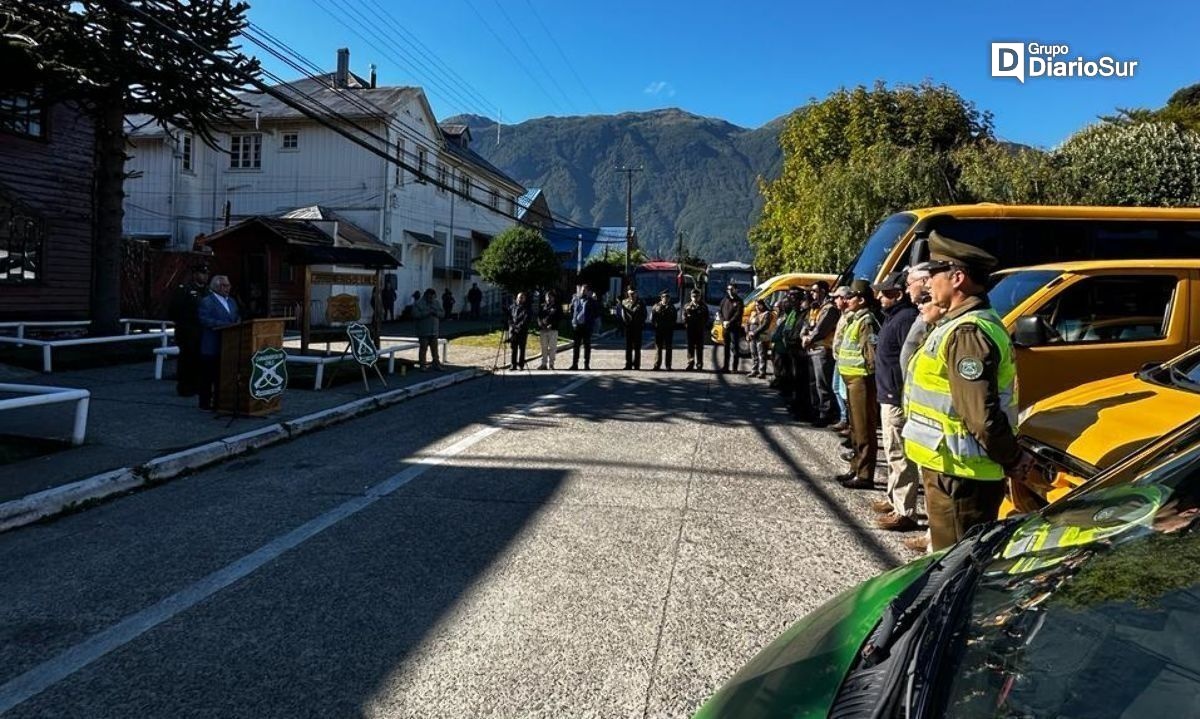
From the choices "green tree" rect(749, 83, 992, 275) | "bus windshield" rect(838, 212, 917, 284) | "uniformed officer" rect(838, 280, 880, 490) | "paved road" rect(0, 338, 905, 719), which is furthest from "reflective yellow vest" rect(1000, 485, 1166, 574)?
"green tree" rect(749, 83, 992, 275)

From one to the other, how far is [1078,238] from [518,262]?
67.3ft

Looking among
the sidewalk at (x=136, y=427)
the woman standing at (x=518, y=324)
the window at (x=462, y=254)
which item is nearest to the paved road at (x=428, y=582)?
the sidewalk at (x=136, y=427)

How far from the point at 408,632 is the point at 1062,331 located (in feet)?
19.7

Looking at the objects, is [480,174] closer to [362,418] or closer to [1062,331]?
[362,418]

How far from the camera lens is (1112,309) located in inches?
249

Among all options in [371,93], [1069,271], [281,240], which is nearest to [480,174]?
[371,93]

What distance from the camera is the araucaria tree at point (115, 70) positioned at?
1335cm

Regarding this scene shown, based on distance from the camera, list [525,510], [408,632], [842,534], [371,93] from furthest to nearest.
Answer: [371,93] → [525,510] → [842,534] → [408,632]

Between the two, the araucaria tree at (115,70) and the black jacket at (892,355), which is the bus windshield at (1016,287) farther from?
the araucaria tree at (115,70)

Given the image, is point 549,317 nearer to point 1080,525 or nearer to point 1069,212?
point 1069,212

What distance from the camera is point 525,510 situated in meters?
5.46

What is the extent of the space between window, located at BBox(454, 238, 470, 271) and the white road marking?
30468 millimetres

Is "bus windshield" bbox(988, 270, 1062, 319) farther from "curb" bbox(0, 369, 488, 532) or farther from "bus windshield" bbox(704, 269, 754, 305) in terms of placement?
"bus windshield" bbox(704, 269, 754, 305)

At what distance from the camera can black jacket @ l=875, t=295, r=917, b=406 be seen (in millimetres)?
5434
